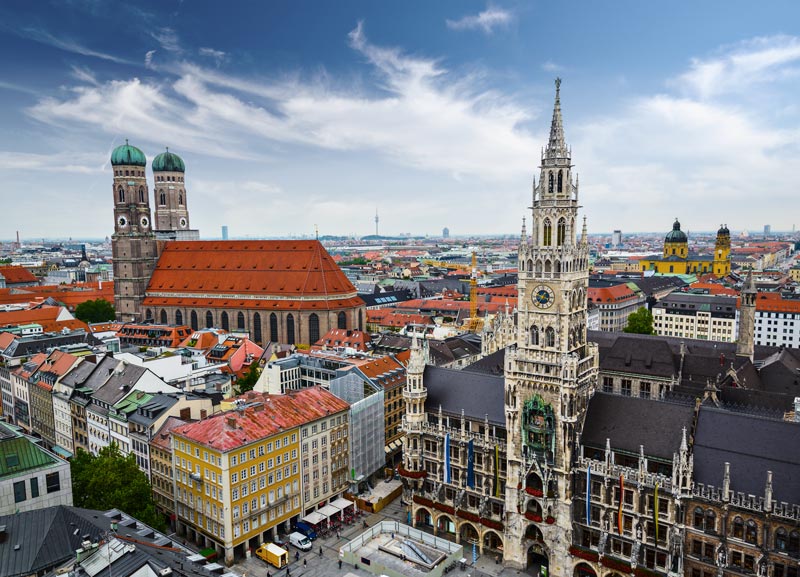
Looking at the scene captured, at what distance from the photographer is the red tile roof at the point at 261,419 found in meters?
67.0

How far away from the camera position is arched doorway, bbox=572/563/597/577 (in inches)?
2411

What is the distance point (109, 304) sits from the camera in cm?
19488

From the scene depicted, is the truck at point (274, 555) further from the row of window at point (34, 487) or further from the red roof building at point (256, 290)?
the red roof building at point (256, 290)

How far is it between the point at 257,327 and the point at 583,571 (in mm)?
118382

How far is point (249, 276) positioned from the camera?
16762 cm

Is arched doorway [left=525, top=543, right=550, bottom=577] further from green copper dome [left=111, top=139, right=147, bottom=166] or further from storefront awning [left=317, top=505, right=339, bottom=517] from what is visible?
green copper dome [left=111, top=139, right=147, bottom=166]

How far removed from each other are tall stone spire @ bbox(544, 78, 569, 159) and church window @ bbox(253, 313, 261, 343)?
380 ft

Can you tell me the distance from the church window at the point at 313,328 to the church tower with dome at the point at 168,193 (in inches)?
2792

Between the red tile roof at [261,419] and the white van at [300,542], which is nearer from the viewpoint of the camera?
the red tile roof at [261,419]

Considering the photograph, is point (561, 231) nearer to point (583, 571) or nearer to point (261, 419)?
point (583, 571)

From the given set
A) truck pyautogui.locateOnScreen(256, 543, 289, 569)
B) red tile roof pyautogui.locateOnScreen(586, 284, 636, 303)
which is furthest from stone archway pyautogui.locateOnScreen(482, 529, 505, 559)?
red tile roof pyautogui.locateOnScreen(586, 284, 636, 303)

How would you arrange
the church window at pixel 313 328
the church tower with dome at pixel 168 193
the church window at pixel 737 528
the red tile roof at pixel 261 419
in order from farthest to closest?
the church tower with dome at pixel 168 193 → the church window at pixel 313 328 → the red tile roof at pixel 261 419 → the church window at pixel 737 528

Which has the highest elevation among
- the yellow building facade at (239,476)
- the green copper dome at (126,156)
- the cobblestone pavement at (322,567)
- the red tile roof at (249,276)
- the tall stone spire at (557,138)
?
the green copper dome at (126,156)

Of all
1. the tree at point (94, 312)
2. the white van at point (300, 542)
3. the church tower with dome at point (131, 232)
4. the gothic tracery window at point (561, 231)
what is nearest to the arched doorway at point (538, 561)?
the white van at point (300, 542)
